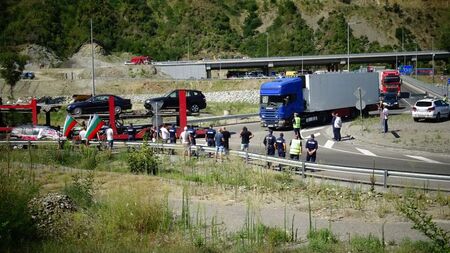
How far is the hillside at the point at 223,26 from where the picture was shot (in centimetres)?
11025

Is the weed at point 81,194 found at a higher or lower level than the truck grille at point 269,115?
lower

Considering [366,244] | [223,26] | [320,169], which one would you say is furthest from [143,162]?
[223,26]

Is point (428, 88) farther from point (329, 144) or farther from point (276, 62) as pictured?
point (329, 144)

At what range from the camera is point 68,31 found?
112500 millimetres

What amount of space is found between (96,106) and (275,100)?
13.1 m

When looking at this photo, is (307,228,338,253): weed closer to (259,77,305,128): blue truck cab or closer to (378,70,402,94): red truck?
(259,77,305,128): blue truck cab

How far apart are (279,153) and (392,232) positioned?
10.1 m

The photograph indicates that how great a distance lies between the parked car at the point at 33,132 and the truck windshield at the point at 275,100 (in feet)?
45.4

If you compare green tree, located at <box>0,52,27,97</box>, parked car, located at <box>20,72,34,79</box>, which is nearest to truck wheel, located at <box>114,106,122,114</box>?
green tree, located at <box>0,52,27,97</box>

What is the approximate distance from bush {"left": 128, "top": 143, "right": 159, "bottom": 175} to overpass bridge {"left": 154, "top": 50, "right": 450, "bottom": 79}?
199 ft

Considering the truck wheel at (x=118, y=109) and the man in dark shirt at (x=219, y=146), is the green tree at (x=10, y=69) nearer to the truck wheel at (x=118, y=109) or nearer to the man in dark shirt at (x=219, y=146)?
the truck wheel at (x=118, y=109)

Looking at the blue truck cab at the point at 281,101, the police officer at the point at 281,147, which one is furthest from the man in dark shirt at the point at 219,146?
the blue truck cab at the point at 281,101

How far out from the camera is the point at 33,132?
1177 inches

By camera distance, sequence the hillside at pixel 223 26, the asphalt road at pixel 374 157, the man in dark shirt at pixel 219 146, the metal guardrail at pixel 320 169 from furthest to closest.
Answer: the hillside at pixel 223 26 < the man in dark shirt at pixel 219 146 < the asphalt road at pixel 374 157 < the metal guardrail at pixel 320 169
